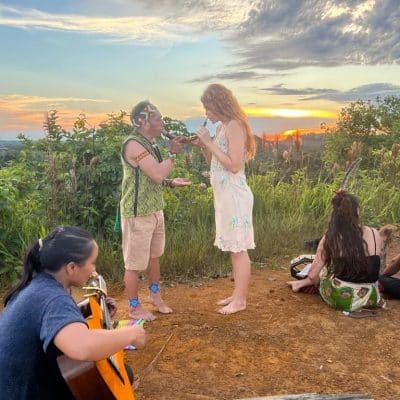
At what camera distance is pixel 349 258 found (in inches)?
174

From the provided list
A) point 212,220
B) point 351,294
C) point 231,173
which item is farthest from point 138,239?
point 212,220

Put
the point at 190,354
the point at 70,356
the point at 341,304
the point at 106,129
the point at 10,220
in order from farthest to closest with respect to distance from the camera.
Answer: the point at 106,129, the point at 10,220, the point at 341,304, the point at 190,354, the point at 70,356

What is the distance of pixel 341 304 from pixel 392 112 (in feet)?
45.0

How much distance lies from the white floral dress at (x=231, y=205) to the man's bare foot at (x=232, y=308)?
489mm

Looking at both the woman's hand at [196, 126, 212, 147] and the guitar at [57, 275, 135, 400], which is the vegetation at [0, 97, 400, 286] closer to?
the woman's hand at [196, 126, 212, 147]

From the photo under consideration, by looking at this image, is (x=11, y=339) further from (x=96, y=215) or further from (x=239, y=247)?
(x=96, y=215)

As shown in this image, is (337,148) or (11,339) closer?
(11,339)

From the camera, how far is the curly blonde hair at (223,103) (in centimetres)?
416

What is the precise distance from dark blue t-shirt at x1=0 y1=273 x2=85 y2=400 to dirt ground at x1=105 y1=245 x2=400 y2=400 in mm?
1248

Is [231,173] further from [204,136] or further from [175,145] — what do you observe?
[175,145]

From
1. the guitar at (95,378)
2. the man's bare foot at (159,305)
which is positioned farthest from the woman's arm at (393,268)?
the guitar at (95,378)

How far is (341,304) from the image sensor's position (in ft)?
14.8

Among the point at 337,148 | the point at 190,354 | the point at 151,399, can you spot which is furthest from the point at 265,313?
the point at 337,148

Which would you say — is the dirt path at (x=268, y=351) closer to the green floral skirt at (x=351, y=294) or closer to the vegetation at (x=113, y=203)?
the green floral skirt at (x=351, y=294)
